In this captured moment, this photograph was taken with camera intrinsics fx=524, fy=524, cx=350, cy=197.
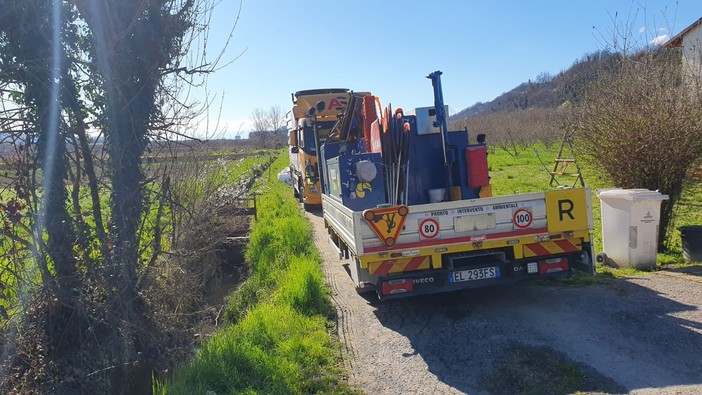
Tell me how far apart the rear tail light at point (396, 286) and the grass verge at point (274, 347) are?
79 cm

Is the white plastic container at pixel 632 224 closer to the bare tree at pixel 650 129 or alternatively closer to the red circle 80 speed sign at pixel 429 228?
the bare tree at pixel 650 129

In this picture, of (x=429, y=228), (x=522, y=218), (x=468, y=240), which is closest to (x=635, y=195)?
(x=522, y=218)

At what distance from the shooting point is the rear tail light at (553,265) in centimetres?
586

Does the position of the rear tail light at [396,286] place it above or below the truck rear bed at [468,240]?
below

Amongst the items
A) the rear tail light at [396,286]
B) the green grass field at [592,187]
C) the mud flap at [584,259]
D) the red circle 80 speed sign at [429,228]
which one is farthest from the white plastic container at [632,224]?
the rear tail light at [396,286]

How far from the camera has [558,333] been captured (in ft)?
17.0

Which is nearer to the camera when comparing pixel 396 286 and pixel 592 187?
pixel 396 286

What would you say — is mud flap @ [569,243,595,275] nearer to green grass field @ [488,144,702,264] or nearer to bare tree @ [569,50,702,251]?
green grass field @ [488,144,702,264]

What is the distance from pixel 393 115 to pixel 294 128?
10305 millimetres

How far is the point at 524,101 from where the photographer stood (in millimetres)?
105438

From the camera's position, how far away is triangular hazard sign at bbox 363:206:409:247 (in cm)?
548

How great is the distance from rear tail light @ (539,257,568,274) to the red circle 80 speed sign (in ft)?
4.24

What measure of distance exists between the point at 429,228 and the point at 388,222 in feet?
1.52

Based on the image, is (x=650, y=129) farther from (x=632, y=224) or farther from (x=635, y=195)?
(x=632, y=224)
